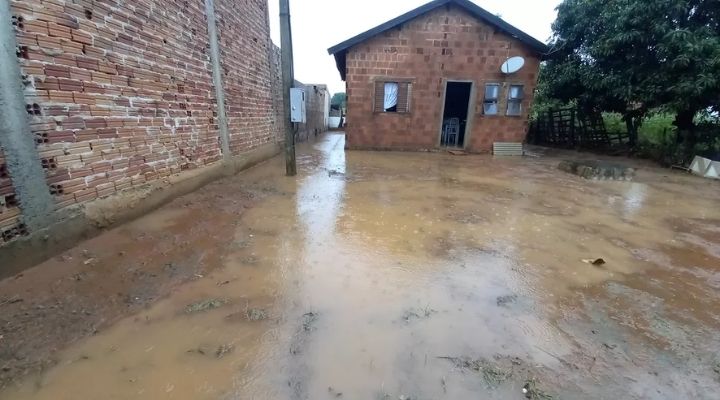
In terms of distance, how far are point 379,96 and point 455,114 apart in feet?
13.6

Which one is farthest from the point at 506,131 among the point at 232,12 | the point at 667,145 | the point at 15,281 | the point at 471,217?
the point at 15,281

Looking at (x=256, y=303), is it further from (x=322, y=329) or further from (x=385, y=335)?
(x=385, y=335)

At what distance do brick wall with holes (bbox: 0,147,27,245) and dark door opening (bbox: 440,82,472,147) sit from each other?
10.2 m

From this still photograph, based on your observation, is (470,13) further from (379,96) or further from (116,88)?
(116,88)

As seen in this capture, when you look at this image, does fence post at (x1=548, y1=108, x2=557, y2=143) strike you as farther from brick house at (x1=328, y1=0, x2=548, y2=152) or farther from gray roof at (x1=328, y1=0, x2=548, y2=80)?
gray roof at (x1=328, y1=0, x2=548, y2=80)

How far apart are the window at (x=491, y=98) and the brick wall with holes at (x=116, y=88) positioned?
757 cm

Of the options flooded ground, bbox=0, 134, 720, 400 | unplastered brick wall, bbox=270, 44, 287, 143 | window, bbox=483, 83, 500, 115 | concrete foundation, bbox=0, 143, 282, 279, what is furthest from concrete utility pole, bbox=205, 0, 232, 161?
window, bbox=483, 83, 500, 115

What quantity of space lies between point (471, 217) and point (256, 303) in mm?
3014

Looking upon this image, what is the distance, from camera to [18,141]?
2.49m

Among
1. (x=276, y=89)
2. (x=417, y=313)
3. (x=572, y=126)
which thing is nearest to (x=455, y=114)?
(x=572, y=126)

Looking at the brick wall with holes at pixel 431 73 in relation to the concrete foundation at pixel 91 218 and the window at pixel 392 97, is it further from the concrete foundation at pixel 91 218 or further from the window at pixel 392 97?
the concrete foundation at pixel 91 218

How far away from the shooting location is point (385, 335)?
2045mm

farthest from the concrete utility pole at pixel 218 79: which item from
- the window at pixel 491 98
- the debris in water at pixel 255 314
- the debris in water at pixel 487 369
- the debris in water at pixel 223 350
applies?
the window at pixel 491 98

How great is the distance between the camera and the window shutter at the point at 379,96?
10359 millimetres
